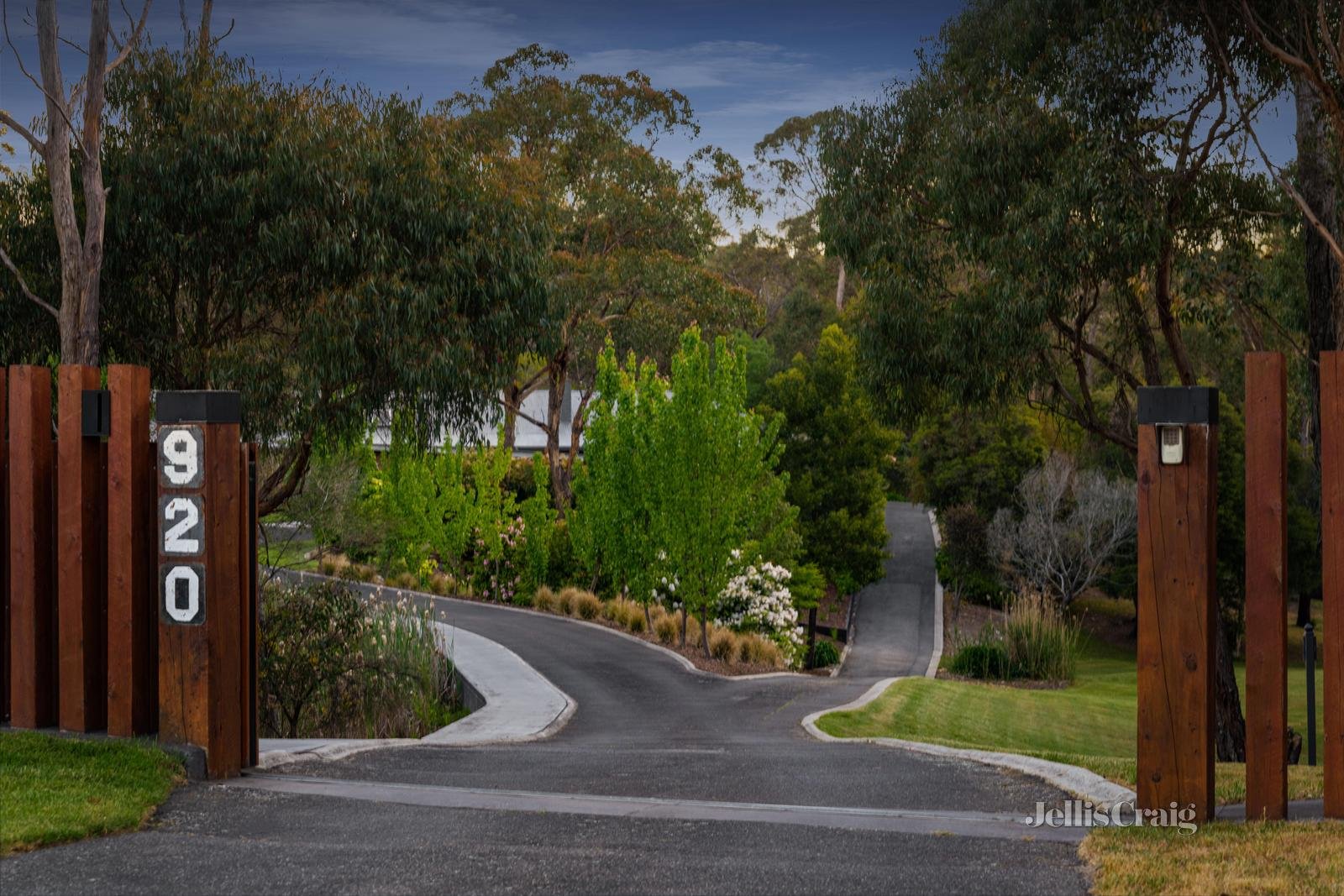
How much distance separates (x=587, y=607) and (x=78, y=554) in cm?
2095

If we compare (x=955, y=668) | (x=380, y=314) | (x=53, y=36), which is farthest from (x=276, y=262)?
(x=955, y=668)

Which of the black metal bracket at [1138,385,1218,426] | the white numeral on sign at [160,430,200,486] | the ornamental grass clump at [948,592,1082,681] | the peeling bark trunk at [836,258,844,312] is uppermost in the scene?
the peeling bark trunk at [836,258,844,312]

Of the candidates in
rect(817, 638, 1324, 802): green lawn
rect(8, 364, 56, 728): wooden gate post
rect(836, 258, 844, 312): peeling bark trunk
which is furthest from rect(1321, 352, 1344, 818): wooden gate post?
rect(836, 258, 844, 312): peeling bark trunk

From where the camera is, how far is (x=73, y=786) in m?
6.68

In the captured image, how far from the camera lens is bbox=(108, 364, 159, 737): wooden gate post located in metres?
7.57

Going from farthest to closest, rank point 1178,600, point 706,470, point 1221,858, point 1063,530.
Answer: point 1063,530, point 706,470, point 1178,600, point 1221,858

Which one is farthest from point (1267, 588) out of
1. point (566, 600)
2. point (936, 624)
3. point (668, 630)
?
point (936, 624)

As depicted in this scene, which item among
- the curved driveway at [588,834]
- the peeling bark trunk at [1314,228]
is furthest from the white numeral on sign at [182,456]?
the peeling bark trunk at [1314,228]

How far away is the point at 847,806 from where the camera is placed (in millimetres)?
7453

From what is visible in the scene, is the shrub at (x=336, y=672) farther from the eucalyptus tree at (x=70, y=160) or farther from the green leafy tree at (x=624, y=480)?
the green leafy tree at (x=624, y=480)

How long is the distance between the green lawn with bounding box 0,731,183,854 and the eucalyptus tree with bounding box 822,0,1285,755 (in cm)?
1189

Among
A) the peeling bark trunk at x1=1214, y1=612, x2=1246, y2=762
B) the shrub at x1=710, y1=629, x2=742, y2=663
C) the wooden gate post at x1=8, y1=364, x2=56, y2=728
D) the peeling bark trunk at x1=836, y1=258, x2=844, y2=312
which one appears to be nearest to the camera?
the wooden gate post at x1=8, y1=364, x2=56, y2=728

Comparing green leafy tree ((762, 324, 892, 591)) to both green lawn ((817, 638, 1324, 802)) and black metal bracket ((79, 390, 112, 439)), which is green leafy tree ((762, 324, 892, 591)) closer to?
green lawn ((817, 638, 1324, 802))

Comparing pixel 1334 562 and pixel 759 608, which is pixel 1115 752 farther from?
pixel 1334 562
